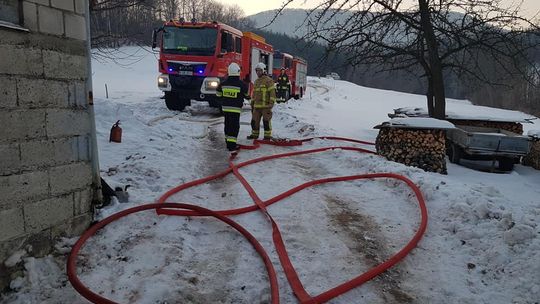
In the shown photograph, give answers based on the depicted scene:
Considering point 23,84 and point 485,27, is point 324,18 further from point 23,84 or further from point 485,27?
point 23,84

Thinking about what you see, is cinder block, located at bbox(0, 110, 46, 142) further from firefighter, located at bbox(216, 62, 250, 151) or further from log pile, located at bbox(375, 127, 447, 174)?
log pile, located at bbox(375, 127, 447, 174)

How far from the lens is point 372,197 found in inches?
205

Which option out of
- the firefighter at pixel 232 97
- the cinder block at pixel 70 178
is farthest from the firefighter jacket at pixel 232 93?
the cinder block at pixel 70 178

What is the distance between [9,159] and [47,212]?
566mm

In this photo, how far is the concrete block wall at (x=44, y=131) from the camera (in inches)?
114

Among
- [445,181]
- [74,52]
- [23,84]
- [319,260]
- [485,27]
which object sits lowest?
[319,260]

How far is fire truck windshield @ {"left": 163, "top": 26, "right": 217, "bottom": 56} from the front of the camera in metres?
12.0

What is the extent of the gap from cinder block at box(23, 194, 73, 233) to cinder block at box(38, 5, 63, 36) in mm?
1407

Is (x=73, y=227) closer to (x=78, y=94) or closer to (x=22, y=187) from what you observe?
(x=22, y=187)

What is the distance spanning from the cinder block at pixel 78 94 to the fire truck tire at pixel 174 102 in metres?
9.20

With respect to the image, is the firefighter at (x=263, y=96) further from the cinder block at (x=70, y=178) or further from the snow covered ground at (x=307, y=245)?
the cinder block at (x=70, y=178)

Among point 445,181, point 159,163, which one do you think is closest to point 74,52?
point 159,163

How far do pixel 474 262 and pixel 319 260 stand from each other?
56.5 inches

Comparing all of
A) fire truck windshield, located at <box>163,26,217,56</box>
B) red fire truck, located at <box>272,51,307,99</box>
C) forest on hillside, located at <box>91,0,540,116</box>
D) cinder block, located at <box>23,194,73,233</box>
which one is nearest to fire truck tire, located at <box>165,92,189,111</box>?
fire truck windshield, located at <box>163,26,217,56</box>
